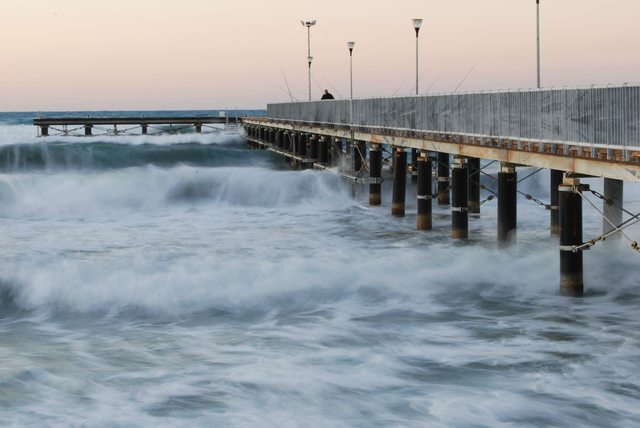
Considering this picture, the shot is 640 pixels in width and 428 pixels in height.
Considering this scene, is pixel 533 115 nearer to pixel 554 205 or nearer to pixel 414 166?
pixel 554 205

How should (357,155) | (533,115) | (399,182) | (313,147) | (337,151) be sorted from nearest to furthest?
(533,115)
(399,182)
(357,155)
(337,151)
(313,147)

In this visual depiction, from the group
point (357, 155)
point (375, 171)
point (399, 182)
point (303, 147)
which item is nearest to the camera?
point (399, 182)

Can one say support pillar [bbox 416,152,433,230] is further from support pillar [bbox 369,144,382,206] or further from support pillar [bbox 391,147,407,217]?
support pillar [bbox 369,144,382,206]

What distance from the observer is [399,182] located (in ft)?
115

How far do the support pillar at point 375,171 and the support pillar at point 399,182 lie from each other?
8.17ft

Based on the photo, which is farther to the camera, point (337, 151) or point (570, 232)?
point (337, 151)

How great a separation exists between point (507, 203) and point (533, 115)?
9.93 ft

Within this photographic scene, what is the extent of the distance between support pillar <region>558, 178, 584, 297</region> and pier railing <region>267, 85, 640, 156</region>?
95 cm

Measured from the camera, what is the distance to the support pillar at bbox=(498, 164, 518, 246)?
944 inches

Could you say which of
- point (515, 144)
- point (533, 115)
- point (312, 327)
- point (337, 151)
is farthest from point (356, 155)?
point (312, 327)

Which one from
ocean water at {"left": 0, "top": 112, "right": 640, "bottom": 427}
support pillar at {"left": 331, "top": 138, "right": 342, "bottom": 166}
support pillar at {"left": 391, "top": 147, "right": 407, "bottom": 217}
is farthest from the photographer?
support pillar at {"left": 331, "top": 138, "right": 342, "bottom": 166}

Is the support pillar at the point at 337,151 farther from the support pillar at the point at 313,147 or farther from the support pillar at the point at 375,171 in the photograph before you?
the support pillar at the point at 375,171

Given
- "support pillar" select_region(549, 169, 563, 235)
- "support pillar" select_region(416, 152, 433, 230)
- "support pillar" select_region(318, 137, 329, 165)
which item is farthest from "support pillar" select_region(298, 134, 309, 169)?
"support pillar" select_region(549, 169, 563, 235)

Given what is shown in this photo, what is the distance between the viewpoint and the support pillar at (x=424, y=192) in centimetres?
3075
